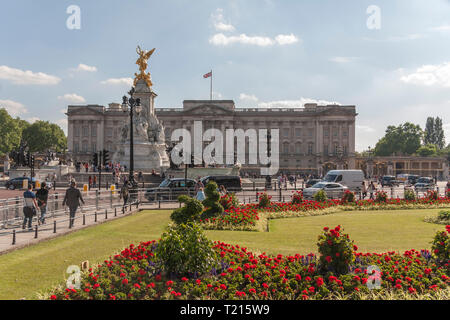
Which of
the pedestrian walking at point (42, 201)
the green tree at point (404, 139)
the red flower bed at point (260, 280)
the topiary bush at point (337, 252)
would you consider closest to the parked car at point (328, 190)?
the pedestrian walking at point (42, 201)

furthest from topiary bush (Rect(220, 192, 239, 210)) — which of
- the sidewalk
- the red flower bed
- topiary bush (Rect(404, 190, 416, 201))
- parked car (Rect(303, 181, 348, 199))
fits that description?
topiary bush (Rect(404, 190, 416, 201))

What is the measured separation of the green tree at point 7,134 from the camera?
79188 mm

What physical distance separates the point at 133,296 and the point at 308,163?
309ft

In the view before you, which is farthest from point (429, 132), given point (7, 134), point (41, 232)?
point (41, 232)

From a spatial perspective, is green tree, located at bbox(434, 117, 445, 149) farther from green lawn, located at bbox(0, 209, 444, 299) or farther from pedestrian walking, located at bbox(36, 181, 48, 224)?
pedestrian walking, located at bbox(36, 181, 48, 224)

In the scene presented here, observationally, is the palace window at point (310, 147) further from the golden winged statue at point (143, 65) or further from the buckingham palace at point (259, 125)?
the golden winged statue at point (143, 65)

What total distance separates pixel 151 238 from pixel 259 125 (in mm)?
87681

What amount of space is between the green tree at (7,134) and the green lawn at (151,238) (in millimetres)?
75827

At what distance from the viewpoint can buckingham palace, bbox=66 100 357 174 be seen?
9550cm

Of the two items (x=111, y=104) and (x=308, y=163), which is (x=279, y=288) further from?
(x=111, y=104)

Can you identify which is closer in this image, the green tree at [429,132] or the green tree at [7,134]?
the green tree at [7,134]

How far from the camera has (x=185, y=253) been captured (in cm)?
632

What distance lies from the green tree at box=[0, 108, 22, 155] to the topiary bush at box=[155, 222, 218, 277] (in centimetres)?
8475

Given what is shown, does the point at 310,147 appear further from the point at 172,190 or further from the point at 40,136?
the point at 172,190
